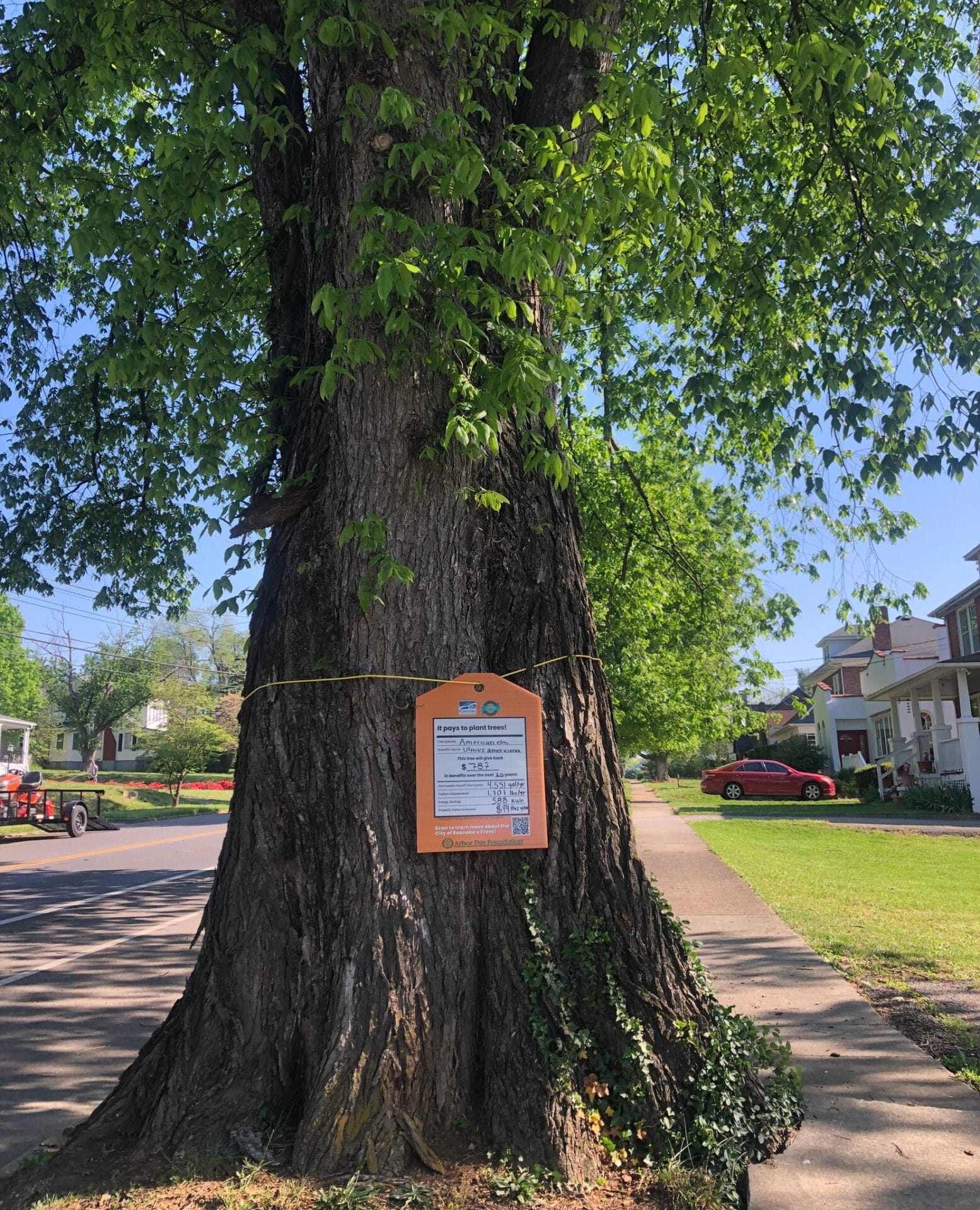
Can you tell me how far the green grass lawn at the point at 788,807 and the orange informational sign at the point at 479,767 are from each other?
21.3 meters

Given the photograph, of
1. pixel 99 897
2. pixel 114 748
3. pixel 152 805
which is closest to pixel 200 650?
pixel 114 748

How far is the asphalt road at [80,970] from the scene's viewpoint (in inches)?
203

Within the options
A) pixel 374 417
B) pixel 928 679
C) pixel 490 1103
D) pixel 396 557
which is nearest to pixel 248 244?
pixel 374 417

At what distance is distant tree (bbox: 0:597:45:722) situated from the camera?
236 ft

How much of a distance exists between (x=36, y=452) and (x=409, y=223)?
787 centimetres

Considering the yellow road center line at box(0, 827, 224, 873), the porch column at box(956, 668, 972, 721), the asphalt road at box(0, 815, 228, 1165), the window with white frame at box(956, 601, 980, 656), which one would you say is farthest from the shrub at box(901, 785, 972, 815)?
the yellow road center line at box(0, 827, 224, 873)

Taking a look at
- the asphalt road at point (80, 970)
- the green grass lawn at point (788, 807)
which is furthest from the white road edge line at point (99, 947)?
the green grass lawn at point (788, 807)

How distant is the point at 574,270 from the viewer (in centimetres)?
394

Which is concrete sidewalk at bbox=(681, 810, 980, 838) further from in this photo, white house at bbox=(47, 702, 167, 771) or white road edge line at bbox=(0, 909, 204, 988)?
white house at bbox=(47, 702, 167, 771)

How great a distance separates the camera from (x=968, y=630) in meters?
30.3

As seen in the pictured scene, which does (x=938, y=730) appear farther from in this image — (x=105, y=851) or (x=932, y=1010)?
(x=932, y=1010)

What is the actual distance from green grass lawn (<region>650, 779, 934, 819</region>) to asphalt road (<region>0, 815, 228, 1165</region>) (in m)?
15.6

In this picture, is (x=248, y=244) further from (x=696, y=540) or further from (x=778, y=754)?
(x=778, y=754)

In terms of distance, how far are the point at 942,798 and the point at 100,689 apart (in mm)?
48312
